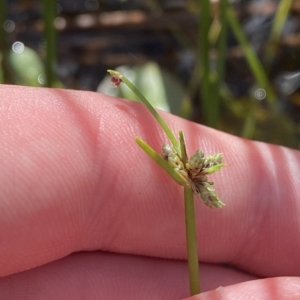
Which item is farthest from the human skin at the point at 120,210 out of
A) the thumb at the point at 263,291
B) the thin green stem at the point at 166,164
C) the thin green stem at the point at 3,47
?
the thin green stem at the point at 3,47

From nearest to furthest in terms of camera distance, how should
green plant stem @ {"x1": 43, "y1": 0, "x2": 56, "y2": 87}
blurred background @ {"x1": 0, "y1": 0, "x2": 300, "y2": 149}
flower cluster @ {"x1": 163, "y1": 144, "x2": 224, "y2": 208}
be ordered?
flower cluster @ {"x1": 163, "y1": 144, "x2": 224, "y2": 208}
green plant stem @ {"x1": 43, "y1": 0, "x2": 56, "y2": 87}
blurred background @ {"x1": 0, "y1": 0, "x2": 300, "y2": 149}

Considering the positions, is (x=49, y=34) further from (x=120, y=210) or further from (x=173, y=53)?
(x=173, y=53)

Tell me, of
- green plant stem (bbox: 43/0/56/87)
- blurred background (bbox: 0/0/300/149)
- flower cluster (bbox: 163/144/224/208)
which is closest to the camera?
flower cluster (bbox: 163/144/224/208)

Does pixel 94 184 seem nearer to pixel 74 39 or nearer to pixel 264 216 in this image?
pixel 264 216

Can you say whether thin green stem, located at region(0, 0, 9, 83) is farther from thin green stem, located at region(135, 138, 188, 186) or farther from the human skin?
thin green stem, located at region(135, 138, 188, 186)

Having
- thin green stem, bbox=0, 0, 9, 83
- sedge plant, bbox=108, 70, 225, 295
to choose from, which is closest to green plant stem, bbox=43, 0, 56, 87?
thin green stem, bbox=0, 0, 9, 83

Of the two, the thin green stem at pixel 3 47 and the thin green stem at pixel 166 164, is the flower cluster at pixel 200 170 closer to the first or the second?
the thin green stem at pixel 166 164

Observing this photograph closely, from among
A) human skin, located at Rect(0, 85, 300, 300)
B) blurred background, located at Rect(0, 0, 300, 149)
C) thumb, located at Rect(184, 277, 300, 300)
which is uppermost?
blurred background, located at Rect(0, 0, 300, 149)

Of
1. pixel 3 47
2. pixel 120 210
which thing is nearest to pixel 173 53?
pixel 3 47
